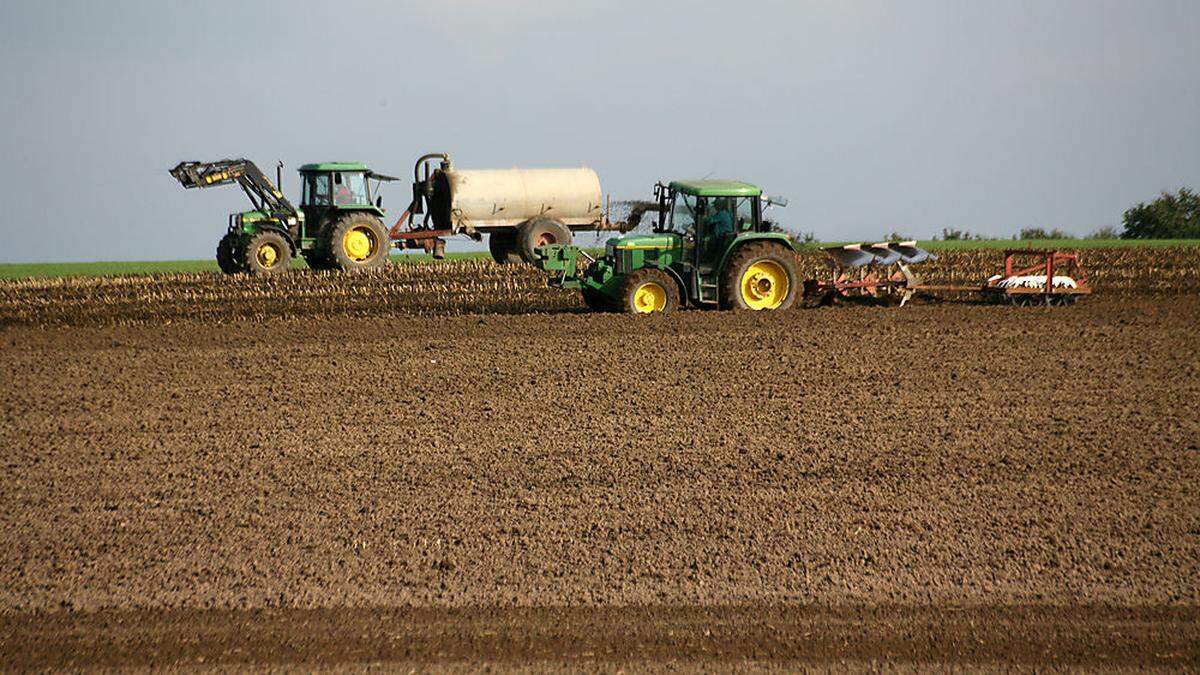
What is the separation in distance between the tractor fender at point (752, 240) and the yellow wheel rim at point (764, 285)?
282mm

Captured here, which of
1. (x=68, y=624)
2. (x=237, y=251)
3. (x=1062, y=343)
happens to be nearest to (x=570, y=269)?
(x=1062, y=343)

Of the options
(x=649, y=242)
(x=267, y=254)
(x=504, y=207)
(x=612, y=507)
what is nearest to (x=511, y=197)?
(x=504, y=207)

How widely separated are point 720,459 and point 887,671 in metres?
3.38

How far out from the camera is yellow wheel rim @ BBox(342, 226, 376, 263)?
2158 cm

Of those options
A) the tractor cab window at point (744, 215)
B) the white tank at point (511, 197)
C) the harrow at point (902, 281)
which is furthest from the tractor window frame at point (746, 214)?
the white tank at point (511, 197)

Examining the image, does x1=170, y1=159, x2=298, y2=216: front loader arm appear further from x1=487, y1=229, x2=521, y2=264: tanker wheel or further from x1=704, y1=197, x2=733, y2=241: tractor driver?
x1=704, y1=197, x2=733, y2=241: tractor driver

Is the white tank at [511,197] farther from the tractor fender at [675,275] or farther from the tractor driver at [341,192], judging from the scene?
the tractor fender at [675,275]

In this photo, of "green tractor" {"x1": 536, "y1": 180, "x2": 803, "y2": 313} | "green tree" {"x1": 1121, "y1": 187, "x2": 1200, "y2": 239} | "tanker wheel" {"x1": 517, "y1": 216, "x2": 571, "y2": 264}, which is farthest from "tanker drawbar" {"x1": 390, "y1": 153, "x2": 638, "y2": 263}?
"green tree" {"x1": 1121, "y1": 187, "x2": 1200, "y2": 239}

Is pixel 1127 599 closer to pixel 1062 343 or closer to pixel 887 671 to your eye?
pixel 887 671

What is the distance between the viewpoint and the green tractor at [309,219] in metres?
21.2

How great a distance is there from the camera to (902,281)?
643 inches

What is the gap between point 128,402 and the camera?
35.6ft

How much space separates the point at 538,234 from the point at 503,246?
46.0 inches

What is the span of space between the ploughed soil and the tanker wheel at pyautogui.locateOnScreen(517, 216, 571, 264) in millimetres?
10486
